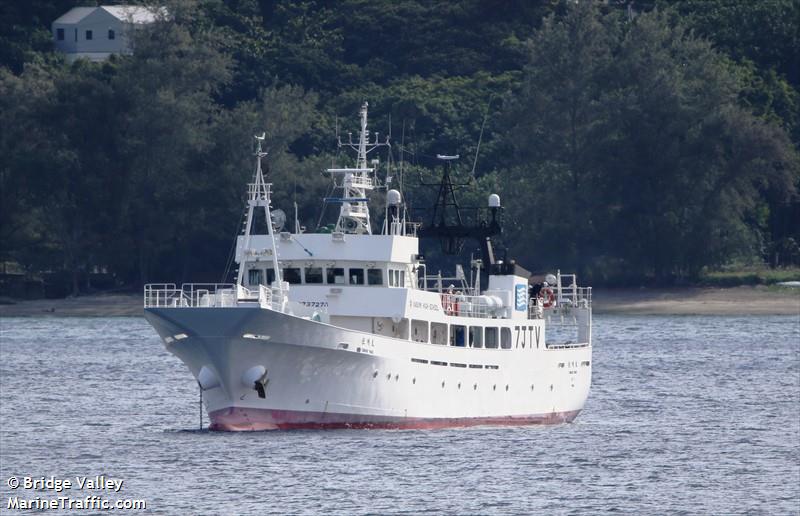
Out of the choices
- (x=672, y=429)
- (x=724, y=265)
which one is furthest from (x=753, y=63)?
(x=672, y=429)

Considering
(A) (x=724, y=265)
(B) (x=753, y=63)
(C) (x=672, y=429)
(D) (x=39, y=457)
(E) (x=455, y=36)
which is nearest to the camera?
(D) (x=39, y=457)

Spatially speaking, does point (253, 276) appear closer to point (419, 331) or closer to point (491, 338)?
point (419, 331)

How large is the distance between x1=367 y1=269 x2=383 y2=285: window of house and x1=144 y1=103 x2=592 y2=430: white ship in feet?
0.15

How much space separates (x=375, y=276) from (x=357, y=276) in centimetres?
60

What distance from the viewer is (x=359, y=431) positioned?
59.9 meters

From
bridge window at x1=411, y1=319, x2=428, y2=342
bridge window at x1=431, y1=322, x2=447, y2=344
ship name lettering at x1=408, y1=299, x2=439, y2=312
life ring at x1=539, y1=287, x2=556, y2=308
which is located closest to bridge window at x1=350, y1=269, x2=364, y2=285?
ship name lettering at x1=408, y1=299, x2=439, y2=312

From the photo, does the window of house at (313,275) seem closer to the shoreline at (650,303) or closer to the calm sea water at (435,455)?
the calm sea water at (435,455)

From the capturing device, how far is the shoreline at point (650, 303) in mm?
135250

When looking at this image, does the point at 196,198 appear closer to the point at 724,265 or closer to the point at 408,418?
the point at 724,265

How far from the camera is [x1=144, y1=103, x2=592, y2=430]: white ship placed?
58.4 m

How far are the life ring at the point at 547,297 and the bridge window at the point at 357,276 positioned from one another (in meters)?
10.7

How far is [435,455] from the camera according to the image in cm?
5675

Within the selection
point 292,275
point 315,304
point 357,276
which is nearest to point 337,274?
point 357,276

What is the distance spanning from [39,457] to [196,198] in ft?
296
